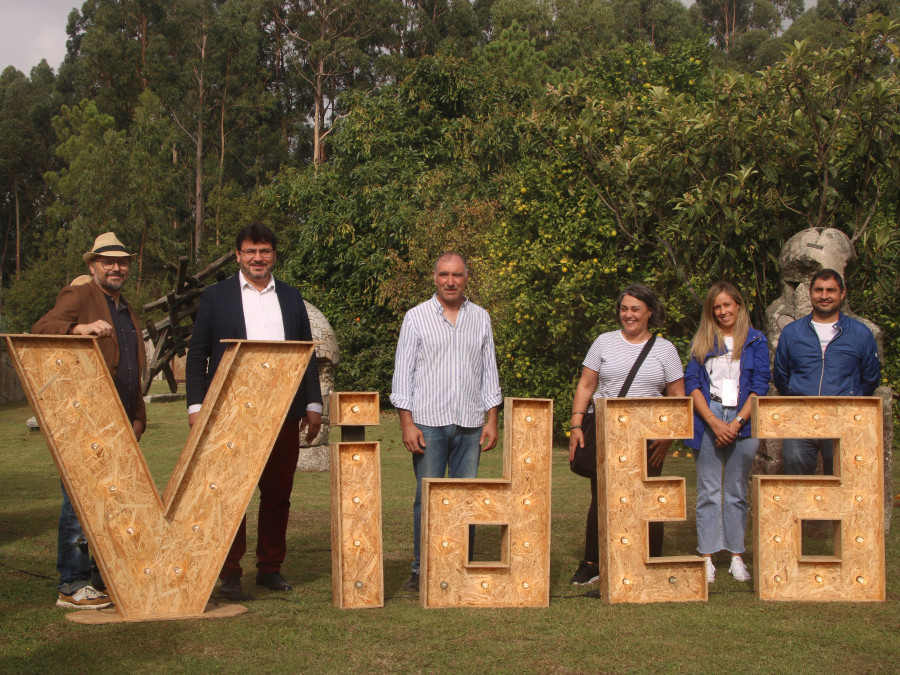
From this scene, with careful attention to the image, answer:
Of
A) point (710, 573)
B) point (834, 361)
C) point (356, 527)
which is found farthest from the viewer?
point (834, 361)

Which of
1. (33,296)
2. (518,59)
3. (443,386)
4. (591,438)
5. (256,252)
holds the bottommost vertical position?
(591,438)

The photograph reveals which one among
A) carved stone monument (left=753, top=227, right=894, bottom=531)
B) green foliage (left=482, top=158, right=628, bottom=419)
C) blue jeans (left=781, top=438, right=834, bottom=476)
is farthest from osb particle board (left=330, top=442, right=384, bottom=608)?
green foliage (left=482, top=158, right=628, bottom=419)

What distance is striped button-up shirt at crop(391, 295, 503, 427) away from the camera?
548 cm

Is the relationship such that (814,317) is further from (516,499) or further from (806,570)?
(516,499)

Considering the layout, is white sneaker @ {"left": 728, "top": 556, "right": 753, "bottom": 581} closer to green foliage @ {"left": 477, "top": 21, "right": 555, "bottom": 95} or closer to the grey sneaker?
the grey sneaker

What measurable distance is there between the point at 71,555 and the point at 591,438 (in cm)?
315

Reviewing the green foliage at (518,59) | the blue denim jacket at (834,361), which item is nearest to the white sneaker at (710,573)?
the blue denim jacket at (834,361)

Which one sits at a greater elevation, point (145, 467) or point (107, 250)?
point (107, 250)

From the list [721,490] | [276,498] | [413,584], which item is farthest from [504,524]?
[721,490]

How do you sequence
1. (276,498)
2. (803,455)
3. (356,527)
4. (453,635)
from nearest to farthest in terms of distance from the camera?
1. (453,635)
2. (356,527)
3. (276,498)
4. (803,455)

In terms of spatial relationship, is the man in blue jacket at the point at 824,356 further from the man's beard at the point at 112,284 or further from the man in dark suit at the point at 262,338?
the man's beard at the point at 112,284

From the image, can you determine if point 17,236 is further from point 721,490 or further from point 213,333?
point 721,490

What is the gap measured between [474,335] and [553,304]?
9.58m

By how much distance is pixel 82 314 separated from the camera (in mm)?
5172
